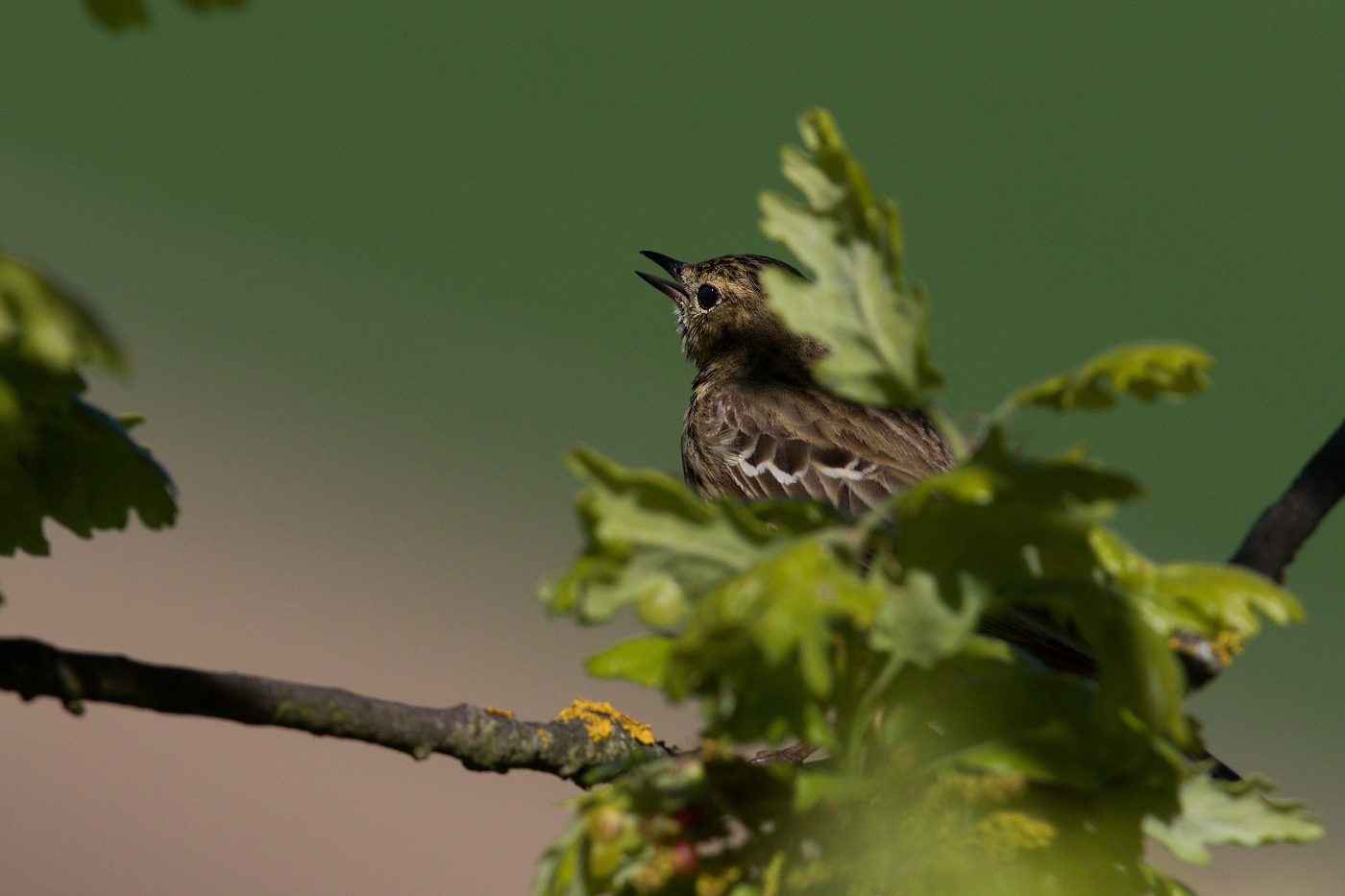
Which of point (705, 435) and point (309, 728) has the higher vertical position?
point (705, 435)

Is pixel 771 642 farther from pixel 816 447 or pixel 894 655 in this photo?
pixel 816 447

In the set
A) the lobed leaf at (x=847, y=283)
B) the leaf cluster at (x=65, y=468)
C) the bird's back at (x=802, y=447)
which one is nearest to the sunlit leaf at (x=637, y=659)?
the lobed leaf at (x=847, y=283)

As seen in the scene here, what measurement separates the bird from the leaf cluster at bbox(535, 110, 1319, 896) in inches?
167

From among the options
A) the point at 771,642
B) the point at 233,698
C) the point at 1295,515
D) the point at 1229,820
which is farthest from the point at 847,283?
the point at 1295,515

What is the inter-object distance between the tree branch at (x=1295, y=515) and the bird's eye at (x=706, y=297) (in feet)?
18.3

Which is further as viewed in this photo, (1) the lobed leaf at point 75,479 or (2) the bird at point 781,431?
(2) the bird at point 781,431

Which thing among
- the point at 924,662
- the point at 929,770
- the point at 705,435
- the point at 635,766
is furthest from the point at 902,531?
the point at 705,435

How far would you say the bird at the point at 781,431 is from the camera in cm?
580

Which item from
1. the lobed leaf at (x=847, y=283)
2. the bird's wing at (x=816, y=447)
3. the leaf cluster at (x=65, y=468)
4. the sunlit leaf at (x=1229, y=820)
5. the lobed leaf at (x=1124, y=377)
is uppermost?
the bird's wing at (x=816, y=447)

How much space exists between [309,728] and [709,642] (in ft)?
1.94

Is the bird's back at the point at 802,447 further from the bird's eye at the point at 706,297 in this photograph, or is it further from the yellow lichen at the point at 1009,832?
the yellow lichen at the point at 1009,832

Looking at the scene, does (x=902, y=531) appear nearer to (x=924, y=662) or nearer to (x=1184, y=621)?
(x=924, y=662)

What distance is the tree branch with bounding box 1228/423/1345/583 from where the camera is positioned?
1551mm

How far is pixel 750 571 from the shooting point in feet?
3.14
